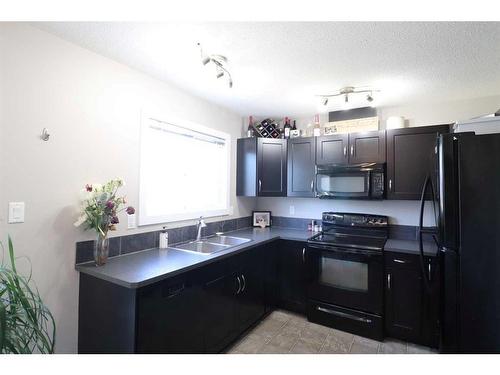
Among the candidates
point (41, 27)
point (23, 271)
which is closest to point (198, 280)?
point (23, 271)

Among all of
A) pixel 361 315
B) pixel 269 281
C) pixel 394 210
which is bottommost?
pixel 361 315

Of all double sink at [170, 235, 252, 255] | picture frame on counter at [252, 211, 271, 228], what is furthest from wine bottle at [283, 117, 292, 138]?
double sink at [170, 235, 252, 255]

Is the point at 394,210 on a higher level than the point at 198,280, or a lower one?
higher

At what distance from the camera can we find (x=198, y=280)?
182 centimetres

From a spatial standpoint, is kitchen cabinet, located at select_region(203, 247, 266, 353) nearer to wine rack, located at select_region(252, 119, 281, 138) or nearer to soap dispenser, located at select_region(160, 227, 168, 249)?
soap dispenser, located at select_region(160, 227, 168, 249)

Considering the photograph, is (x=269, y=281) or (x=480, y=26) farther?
(x=269, y=281)

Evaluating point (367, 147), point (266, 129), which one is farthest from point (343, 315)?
point (266, 129)

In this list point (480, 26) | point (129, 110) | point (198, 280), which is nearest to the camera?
point (480, 26)

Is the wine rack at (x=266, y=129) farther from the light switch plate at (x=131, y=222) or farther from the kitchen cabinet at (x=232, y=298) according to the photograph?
the light switch plate at (x=131, y=222)

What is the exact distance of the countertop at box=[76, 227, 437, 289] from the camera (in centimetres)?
148

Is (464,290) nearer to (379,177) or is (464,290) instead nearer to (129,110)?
(379,177)

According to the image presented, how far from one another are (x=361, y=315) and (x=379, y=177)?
1.37m
